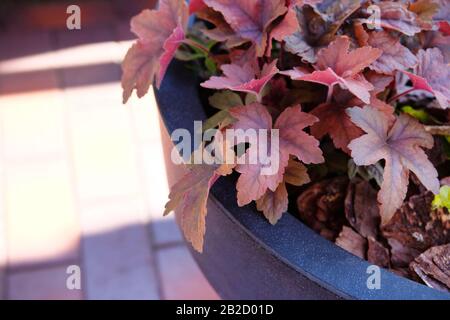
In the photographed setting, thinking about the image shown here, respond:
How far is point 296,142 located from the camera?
767 millimetres

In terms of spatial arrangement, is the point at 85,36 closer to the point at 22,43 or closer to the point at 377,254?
the point at 22,43

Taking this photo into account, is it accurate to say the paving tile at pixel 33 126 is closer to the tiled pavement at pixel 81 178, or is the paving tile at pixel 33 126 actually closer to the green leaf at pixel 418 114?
the tiled pavement at pixel 81 178

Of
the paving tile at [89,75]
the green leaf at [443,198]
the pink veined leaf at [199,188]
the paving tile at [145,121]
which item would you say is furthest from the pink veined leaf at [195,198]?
the paving tile at [89,75]

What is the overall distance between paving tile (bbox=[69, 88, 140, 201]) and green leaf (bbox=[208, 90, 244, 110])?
771 millimetres

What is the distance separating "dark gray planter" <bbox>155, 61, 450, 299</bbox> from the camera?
73cm

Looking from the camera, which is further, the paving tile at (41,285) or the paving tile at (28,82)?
the paving tile at (28,82)

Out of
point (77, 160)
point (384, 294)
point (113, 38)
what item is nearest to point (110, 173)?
point (77, 160)

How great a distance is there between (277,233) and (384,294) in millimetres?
151

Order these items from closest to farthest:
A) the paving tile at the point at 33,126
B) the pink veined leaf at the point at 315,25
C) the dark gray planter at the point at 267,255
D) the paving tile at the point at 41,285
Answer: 1. the dark gray planter at the point at 267,255
2. the pink veined leaf at the point at 315,25
3. the paving tile at the point at 41,285
4. the paving tile at the point at 33,126

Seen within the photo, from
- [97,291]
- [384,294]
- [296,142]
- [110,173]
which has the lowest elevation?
[97,291]

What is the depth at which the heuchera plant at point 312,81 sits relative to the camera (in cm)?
75

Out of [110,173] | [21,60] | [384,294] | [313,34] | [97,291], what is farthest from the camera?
[21,60]

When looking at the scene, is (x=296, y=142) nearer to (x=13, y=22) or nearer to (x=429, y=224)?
(x=429, y=224)

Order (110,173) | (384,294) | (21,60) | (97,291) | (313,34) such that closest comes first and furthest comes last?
(384,294), (313,34), (97,291), (110,173), (21,60)
